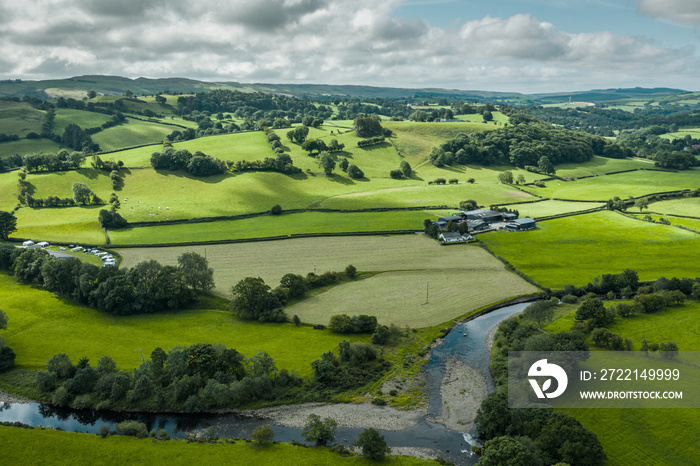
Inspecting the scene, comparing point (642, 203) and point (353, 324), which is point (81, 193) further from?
point (642, 203)

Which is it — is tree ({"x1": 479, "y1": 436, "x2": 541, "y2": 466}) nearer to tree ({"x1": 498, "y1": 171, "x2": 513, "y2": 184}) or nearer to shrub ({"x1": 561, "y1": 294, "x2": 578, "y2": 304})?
shrub ({"x1": 561, "y1": 294, "x2": 578, "y2": 304})

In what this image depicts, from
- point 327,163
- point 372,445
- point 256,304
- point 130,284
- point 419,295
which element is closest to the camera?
point 372,445

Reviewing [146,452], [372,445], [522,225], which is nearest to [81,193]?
[146,452]

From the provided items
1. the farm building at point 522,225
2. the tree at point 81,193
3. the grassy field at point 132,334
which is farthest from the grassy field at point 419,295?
the tree at point 81,193

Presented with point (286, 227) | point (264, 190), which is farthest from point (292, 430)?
point (264, 190)

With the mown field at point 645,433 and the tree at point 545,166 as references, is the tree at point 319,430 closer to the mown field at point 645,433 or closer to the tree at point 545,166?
the mown field at point 645,433

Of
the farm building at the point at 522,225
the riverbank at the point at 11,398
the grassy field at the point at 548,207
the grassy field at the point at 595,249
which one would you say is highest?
the grassy field at the point at 548,207
